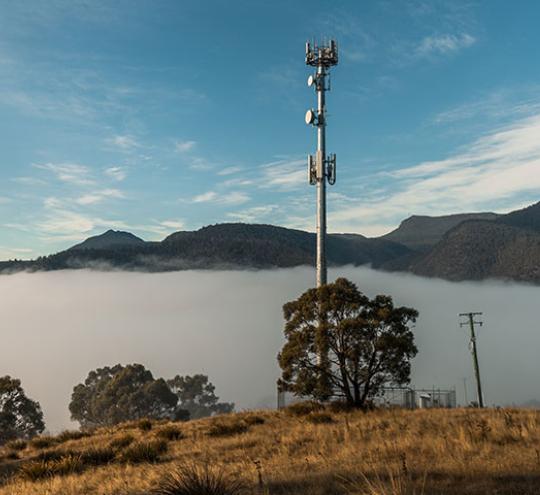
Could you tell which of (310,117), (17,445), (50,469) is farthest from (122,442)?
(310,117)

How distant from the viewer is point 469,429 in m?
15.5

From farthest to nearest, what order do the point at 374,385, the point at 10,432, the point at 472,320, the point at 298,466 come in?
the point at 10,432, the point at 472,320, the point at 374,385, the point at 298,466

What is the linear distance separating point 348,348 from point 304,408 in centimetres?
365

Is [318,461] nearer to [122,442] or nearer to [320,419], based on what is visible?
[320,419]

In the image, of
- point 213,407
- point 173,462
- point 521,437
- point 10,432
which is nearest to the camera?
point 521,437

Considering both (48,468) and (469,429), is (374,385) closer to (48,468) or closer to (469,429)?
(469,429)

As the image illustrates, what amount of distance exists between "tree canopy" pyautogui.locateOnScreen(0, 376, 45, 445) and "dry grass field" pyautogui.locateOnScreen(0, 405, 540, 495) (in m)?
44.7

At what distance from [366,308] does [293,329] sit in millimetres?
3941

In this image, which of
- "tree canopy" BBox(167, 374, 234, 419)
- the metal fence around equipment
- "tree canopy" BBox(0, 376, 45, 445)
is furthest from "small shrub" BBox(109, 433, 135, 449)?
"tree canopy" BBox(167, 374, 234, 419)

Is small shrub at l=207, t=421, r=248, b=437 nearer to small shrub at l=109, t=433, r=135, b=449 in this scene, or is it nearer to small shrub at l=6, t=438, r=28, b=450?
small shrub at l=109, t=433, r=135, b=449

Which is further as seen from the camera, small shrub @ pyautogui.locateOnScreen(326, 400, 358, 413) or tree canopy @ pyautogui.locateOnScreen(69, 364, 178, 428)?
tree canopy @ pyautogui.locateOnScreen(69, 364, 178, 428)

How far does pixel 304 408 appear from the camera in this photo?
26.2 meters

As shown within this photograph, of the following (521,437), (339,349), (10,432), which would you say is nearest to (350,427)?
(521,437)

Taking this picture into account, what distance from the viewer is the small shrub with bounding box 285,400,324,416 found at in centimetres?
2580
